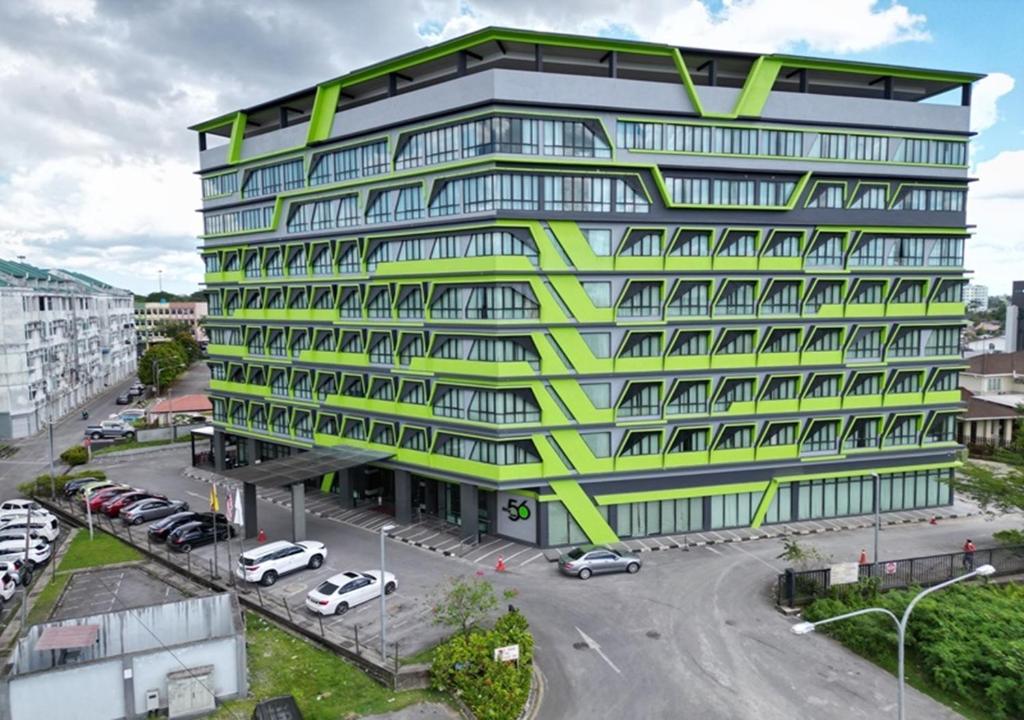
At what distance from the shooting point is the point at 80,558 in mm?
42375

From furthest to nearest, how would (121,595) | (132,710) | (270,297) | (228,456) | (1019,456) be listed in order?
1. (228,456)
2. (270,297)
3. (1019,456)
4. (121,595)
5. (132,710)

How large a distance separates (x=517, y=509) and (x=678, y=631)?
47.5 ft

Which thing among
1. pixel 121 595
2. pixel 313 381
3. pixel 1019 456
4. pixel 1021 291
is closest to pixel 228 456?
pixel 313 381

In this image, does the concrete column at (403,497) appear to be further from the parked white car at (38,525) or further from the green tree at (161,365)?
the green tree at (161,365)

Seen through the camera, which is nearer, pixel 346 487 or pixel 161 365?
pixel 346 487

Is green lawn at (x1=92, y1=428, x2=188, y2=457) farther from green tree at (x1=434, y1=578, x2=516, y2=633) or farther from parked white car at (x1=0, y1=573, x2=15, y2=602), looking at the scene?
green tree at (x1=434, y1=578, x2=516, y2=633)

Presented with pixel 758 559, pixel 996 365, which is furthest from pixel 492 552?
pixel 996 365

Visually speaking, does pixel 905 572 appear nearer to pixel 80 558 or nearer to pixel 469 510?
pixel 469 510

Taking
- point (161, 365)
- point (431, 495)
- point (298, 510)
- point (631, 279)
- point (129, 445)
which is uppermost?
point (631, 279)

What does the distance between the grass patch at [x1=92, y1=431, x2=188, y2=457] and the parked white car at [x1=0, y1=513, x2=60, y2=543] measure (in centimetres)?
2543

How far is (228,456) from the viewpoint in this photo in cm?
6725

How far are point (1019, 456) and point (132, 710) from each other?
4855cm

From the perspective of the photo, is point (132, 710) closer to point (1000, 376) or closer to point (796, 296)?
point (796, 296)

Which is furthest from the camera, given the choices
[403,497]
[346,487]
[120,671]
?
[346,487]
